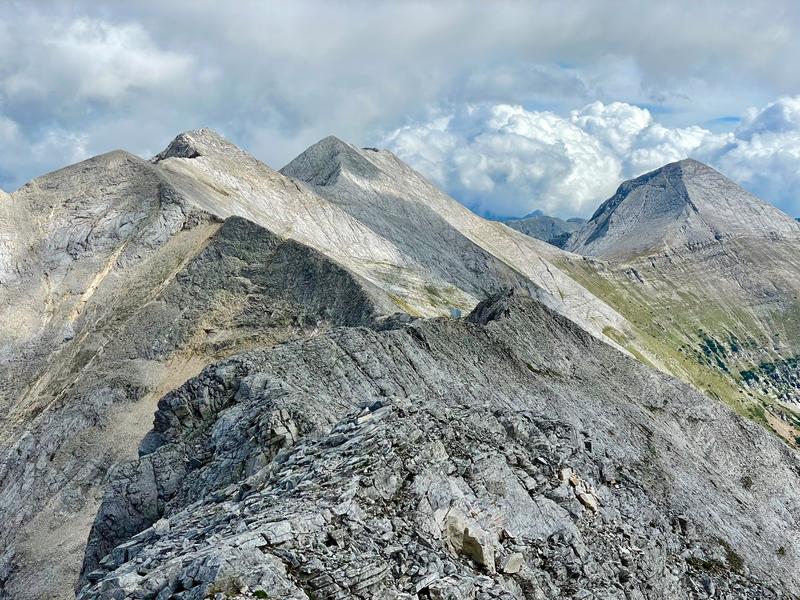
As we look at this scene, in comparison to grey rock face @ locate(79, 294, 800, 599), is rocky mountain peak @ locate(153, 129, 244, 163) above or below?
above

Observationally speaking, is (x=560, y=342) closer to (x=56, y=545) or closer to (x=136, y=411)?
(x=136, y=411)

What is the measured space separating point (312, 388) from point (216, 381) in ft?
22.8

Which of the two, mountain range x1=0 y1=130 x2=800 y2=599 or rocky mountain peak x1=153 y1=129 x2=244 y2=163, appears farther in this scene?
rocky mountain peak x1=153 y1=129 x2=244 y2=163

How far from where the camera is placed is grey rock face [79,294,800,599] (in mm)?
23109

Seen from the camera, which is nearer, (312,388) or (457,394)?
(312,388)

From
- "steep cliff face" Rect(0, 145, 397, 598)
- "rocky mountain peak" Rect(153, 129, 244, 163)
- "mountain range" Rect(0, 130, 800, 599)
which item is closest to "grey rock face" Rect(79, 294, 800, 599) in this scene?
"mountain range" Rect(0, 130, 800, 599)

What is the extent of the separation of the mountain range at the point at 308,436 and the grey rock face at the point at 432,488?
0.43 ft

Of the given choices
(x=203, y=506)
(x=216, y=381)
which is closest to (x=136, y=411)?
(x=216, y=381)

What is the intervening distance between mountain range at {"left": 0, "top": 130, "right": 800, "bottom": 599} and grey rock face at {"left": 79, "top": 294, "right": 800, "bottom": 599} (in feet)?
0.43

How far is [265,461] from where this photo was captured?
116ft

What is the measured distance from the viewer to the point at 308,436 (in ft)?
117

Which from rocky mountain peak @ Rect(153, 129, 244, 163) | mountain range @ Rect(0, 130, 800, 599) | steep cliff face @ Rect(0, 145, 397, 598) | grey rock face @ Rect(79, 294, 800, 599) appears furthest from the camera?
rocky mountain peak @ Rect(153, 129, 244, 163)

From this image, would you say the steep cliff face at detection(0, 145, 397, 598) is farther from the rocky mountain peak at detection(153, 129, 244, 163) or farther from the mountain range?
the rocky mountain peak at detection(153, 129, 244, 163)

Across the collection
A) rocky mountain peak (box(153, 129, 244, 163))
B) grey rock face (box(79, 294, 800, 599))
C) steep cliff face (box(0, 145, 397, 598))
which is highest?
rocky mountain peak (box(153, 129, 244, 163))
